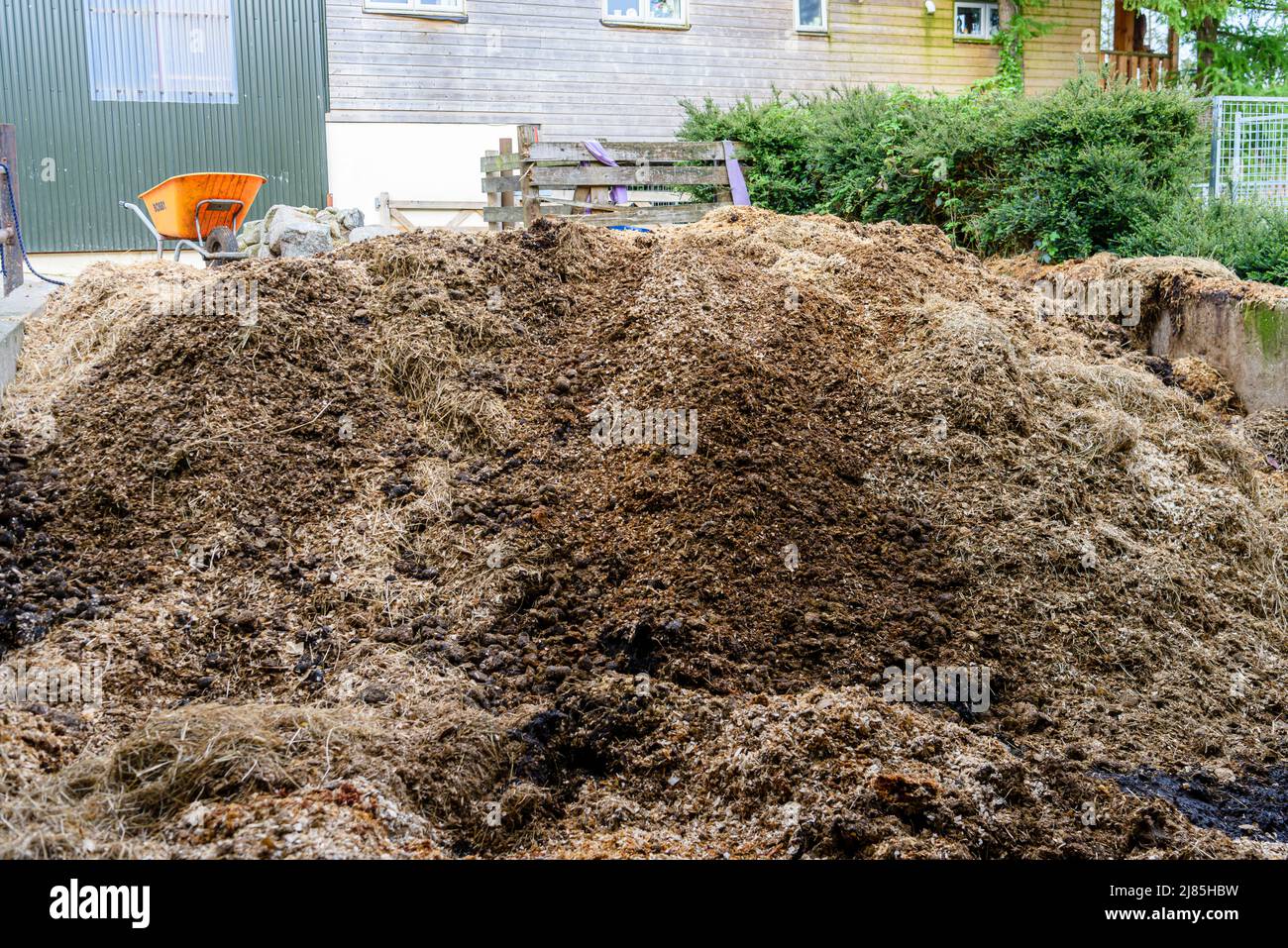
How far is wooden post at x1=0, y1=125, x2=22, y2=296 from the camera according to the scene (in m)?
7.58

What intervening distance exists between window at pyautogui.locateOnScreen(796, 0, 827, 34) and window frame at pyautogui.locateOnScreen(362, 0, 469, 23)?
4970 mm

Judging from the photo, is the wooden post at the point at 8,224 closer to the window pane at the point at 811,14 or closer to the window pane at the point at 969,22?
the window pane at the point at 811,14

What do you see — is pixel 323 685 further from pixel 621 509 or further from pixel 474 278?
pixel 474 278

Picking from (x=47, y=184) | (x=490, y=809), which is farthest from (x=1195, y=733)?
(x=47, y=184)

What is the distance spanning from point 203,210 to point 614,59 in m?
7.63

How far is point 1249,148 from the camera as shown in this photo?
30.7 ft

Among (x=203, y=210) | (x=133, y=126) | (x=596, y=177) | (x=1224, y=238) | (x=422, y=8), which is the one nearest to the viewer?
(x=1224, y=238)

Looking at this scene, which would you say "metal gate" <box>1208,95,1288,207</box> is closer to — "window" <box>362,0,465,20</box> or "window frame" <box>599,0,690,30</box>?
"window frame" <box>599,0,690,30</box>

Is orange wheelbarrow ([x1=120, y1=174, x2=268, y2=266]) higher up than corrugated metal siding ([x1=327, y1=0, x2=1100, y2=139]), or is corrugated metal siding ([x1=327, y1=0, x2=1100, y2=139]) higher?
corrugated metal siding ([x1=327, y1=0, x2=1100, y2=139])

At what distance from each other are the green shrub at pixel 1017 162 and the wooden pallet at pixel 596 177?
87cm

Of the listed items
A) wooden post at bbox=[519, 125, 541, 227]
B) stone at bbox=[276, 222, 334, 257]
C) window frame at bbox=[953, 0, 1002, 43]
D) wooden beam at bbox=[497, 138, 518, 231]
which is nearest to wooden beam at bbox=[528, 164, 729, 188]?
wooden post at bbox=[519, 125, 541, 227]

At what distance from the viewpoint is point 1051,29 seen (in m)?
16.9

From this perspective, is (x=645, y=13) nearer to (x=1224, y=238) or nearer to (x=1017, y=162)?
(x=1017, y=162)

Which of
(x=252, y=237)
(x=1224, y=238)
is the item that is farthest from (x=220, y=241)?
(x=1224, y=238)
